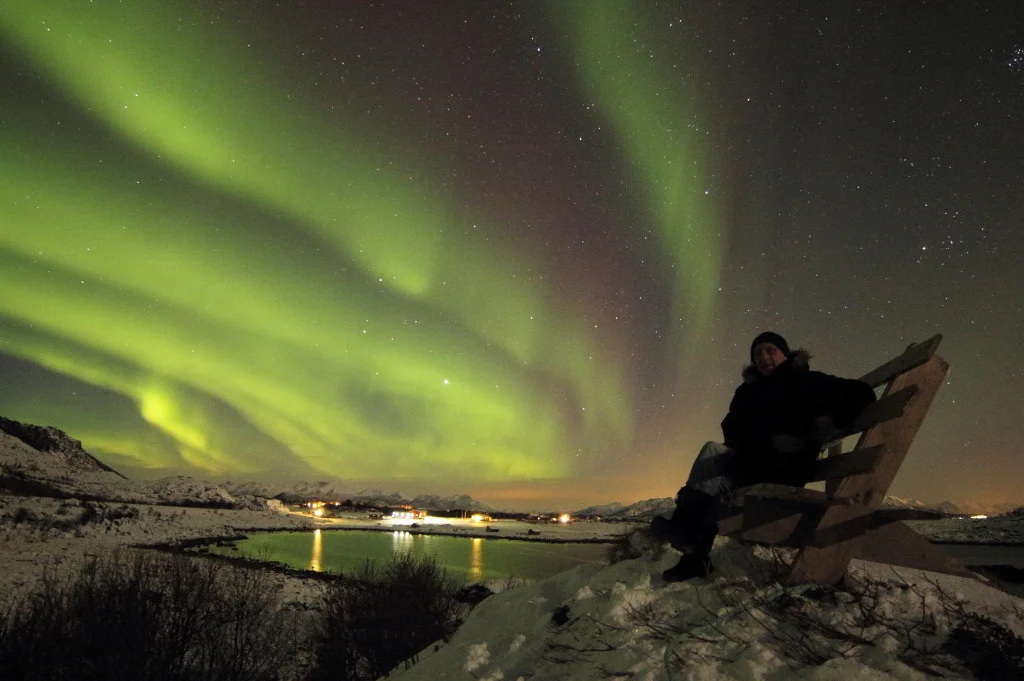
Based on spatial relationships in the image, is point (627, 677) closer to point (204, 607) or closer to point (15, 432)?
point (204, 607)

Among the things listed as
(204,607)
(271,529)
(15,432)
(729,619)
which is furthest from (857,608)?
(15,432)

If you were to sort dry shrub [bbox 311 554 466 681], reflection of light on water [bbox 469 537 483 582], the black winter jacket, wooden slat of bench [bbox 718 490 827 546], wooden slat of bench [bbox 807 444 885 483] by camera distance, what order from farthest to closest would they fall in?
reflection of light on water [bbox 469 537 483 582]
dry shrub [bbox 311 554 466 681]
the black winter jacket
wooden slat of bench [bbox 718 490 827 546]
wooden slat of bench [bbox 807 444 885 483]

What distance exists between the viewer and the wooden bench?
3.16 metres

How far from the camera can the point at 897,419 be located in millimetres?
3207

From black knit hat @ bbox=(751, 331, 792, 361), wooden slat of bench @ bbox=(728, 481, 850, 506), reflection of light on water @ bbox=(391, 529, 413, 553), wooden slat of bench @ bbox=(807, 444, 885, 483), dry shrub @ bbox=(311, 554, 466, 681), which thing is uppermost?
black knit hat @ bbox=(751, 331, 792, 361)

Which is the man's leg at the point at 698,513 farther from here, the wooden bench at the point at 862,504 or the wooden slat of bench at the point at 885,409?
the wooden slat of bench at the point at 885,409

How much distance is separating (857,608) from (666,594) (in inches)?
47.5

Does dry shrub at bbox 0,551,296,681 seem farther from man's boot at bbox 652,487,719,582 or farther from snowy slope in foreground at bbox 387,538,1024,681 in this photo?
man's boot at bbox 652,487,719,582

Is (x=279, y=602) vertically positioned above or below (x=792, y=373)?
below

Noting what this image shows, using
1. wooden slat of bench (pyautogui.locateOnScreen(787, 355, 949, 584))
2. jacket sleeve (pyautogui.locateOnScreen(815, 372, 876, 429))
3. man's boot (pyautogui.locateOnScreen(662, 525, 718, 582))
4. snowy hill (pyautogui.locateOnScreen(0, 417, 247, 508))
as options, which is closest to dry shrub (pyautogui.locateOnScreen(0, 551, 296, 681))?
man's boot (pyautogui.locateOnScreen(662, 525, 718, 582))

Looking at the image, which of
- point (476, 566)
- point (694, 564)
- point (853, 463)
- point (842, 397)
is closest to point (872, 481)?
point (853, 463)

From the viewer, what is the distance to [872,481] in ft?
10.3

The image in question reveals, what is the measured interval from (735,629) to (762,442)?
1.25 meters

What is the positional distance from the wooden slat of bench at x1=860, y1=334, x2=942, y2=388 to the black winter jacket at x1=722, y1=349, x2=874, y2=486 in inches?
7.4
